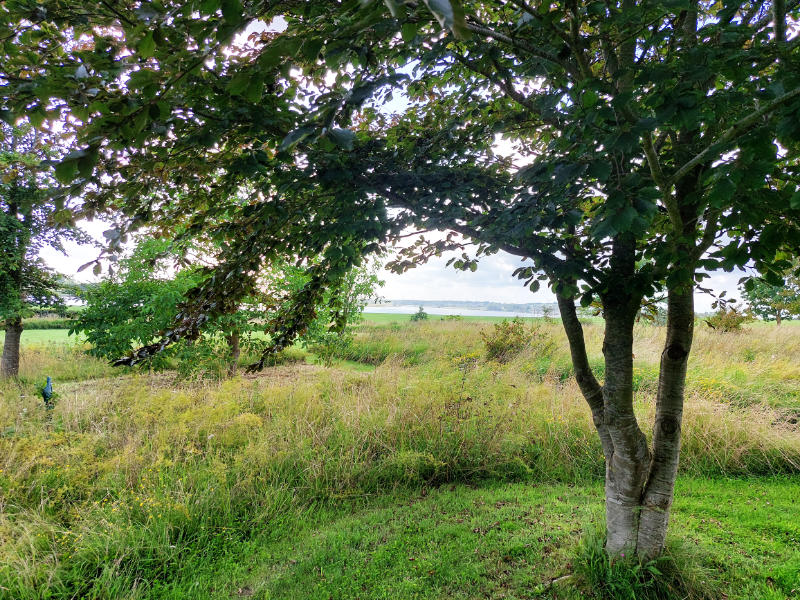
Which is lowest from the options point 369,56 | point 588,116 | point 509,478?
point 509,478

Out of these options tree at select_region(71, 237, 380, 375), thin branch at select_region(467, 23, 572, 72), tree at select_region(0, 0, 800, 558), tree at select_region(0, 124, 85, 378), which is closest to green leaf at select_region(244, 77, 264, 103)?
tree at select_region(0, 0, 800, 558)

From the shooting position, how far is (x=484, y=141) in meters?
2.65

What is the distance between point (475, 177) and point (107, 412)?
6068mm

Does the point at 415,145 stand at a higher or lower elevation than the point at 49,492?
higher

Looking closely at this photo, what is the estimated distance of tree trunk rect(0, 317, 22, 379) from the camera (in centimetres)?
865

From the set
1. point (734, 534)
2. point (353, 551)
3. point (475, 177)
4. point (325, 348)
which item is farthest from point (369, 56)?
point (325, 348)

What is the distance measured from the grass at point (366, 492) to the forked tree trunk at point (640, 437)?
10.4 inches

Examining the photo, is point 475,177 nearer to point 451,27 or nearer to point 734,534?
point 451,27

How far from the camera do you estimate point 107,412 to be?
17.7 feet

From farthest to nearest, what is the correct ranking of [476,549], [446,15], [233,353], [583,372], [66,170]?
1. [233,353]
2. [476,549]
3. [583,372]
4. [66,170]
5. [446,15]

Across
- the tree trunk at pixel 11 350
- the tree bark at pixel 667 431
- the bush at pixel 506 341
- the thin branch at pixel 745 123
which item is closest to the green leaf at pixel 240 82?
the thin branch at pixel 745 123

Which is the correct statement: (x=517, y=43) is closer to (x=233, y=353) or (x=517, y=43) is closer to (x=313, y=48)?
(x=313, y=48)

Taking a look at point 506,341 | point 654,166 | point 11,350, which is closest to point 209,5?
point 654,166

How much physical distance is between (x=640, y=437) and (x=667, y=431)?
0.53ft
